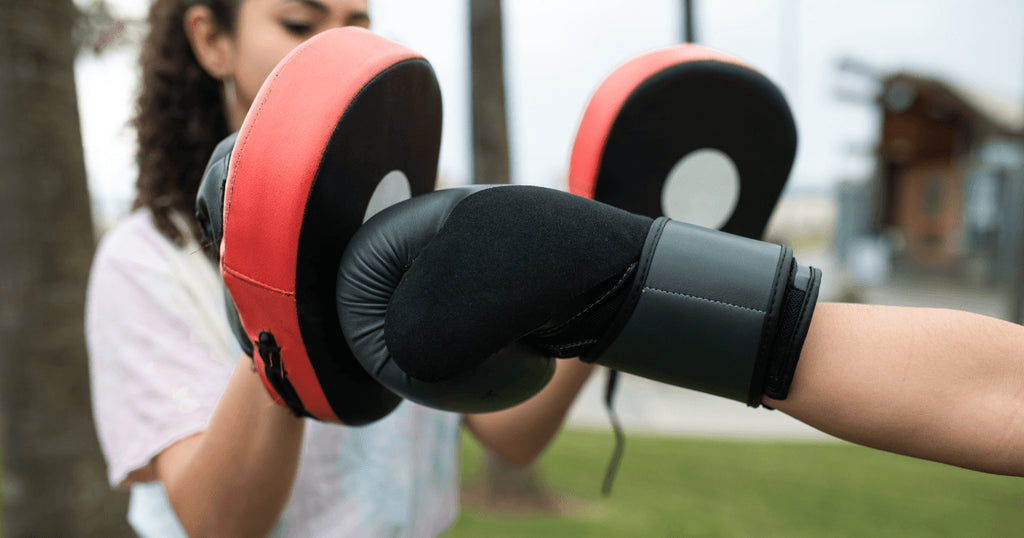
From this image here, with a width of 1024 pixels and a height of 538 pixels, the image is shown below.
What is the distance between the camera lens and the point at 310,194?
711 mm

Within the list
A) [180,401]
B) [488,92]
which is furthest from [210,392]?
[488,92]

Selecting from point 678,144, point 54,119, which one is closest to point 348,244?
point 678,144

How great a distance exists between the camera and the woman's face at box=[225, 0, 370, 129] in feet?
3.37

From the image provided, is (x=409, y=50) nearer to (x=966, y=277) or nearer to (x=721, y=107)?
(x=721, y=107)

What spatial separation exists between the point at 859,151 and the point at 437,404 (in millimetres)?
16215

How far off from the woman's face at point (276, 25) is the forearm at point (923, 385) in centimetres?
80

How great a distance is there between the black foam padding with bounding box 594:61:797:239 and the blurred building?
1284 cm

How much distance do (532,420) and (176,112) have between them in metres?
0.85

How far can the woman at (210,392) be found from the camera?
0.88 metres

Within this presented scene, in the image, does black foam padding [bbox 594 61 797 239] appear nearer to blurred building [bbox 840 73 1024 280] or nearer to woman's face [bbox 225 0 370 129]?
woman's face [bbox 225 0 370 129]

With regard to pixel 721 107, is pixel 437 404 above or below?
below

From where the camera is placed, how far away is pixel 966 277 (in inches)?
502

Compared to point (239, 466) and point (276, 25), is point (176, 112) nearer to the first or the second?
point (276, 25)

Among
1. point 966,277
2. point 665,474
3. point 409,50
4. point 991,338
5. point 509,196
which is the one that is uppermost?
point 409,50
